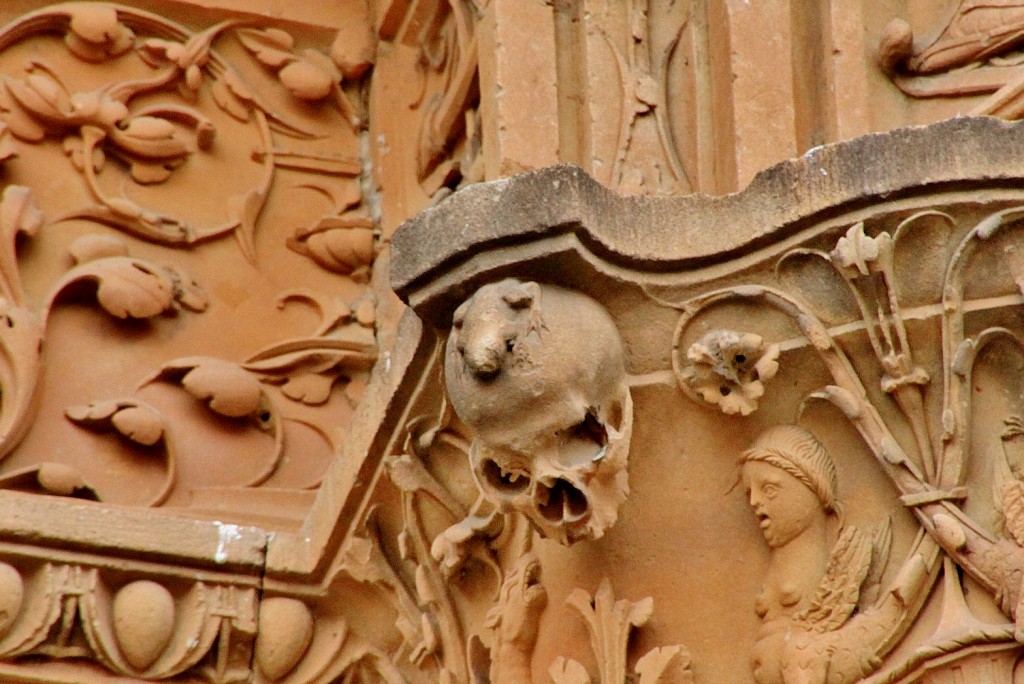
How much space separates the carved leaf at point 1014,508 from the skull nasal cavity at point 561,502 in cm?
42

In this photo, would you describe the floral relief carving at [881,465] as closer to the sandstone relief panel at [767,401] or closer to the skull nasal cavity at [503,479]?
the sandstone relief panel at [767,401]

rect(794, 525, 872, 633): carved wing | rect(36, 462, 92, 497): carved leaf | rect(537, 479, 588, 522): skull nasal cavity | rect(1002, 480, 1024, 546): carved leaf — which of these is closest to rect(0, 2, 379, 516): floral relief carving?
rect(36, 462, 92, 497): carved leaf

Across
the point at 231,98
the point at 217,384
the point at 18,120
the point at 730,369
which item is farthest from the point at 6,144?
the point at 730,369

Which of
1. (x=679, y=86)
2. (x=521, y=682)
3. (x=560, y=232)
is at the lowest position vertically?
(x=521, y=682)

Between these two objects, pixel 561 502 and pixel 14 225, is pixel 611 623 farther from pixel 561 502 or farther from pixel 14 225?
pixel 14 225

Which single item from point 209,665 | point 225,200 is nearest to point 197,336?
point 225,200

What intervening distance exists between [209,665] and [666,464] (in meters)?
0.74

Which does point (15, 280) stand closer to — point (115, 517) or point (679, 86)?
point (115, 517)

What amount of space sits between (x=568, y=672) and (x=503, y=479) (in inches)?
9.7

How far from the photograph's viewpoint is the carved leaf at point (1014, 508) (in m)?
2.90

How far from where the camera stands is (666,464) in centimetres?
308

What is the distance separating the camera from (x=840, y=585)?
9.74 ft

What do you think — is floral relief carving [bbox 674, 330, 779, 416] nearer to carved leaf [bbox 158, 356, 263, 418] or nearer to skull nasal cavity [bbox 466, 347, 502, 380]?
skull nasal cavity [bbox 466, 347, 502, 380]

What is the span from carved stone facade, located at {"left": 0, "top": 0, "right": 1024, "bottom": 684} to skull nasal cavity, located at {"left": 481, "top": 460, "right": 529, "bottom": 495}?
17 mm
